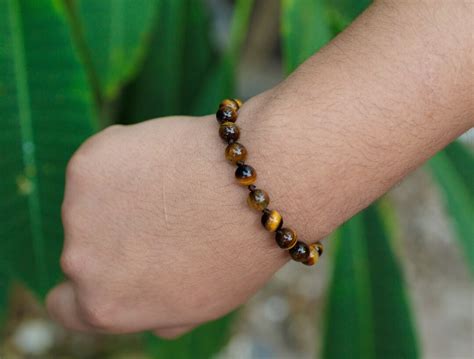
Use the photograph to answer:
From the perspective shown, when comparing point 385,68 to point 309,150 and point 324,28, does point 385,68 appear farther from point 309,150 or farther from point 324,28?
point 324,28

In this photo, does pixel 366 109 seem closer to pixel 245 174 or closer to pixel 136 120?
pixel 245 174

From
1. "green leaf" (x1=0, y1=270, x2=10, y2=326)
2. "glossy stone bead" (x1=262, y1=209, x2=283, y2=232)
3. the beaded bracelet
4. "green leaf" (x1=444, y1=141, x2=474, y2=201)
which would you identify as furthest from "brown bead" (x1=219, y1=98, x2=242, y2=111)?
"green leaf" (x1=444, y1=141, x2=474, y2=201)

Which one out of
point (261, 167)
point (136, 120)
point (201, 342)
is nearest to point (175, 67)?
point (136, 120)

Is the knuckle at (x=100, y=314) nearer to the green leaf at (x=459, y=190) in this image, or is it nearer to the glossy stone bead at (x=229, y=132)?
the glossy stone bead at (x=229, y=132)

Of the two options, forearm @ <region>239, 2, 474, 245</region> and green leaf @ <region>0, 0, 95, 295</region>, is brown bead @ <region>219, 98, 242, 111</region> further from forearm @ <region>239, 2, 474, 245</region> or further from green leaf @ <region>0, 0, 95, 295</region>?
green leaf @ <region>0, 0, 95, 295</region>

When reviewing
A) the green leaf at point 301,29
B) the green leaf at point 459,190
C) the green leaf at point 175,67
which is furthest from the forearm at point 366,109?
the green leaf at point 175,67
